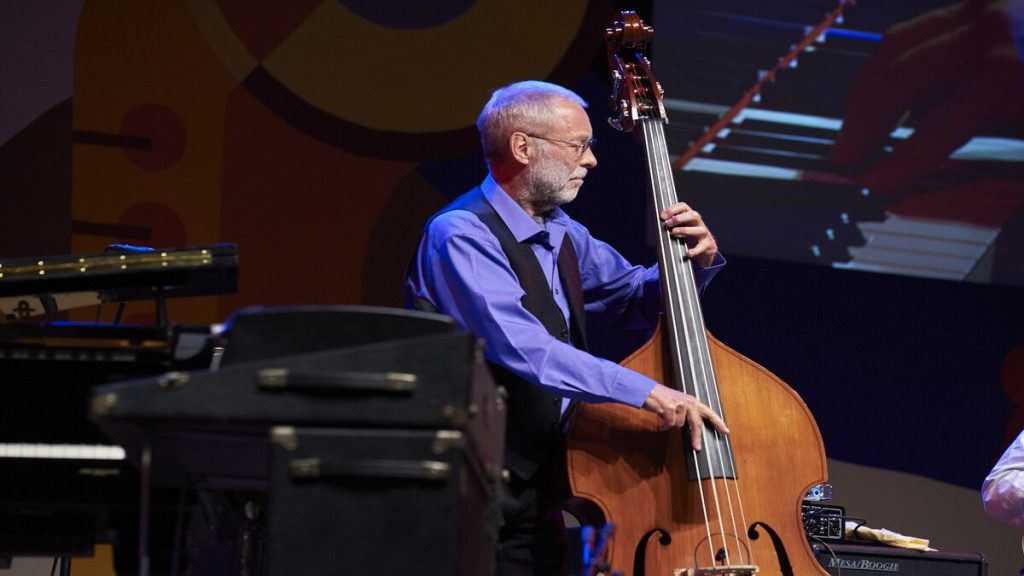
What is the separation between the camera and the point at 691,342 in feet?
9.33

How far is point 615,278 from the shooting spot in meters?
3.46

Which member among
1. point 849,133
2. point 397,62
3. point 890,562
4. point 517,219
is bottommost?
point 890,562

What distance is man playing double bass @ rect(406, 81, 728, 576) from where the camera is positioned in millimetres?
2760

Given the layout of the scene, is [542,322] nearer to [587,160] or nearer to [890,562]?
[587,160]

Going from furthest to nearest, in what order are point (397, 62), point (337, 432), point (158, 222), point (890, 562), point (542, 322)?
point (397, 62), point (158, 222), point (890, 562), point (542, 322), point (337, 432)

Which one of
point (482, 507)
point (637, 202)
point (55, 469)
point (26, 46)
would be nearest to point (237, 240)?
point (26, 46)

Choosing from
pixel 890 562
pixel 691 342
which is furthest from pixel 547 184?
pixel 890 562

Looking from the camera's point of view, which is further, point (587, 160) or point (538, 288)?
point (587, 160)

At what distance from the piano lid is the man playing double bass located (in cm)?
58

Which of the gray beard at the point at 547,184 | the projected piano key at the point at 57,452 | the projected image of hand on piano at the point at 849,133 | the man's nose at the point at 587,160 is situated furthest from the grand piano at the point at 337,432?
the projected image of hand on piano at the point at 849,133

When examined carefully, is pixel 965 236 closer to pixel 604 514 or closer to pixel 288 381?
pixel 604 514

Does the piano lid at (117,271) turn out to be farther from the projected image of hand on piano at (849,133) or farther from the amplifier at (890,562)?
the projected image of hand on piano at (849,133)

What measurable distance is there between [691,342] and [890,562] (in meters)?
1.08

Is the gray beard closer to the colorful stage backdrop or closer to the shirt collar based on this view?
the shirt collar
